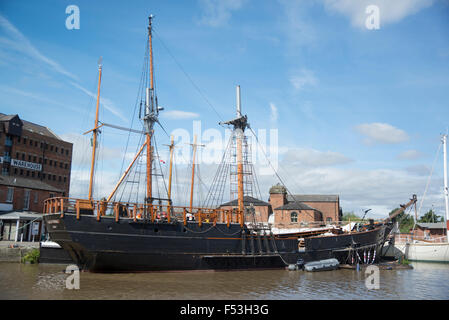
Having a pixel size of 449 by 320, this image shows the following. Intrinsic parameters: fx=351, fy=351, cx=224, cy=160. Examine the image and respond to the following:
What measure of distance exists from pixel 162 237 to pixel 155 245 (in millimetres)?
651

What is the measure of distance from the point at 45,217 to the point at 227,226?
11.8m

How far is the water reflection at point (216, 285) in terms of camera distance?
16531 millimetres

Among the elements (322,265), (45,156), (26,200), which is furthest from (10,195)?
(322,265)

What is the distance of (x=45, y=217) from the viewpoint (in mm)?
21812

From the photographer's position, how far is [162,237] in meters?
22.5

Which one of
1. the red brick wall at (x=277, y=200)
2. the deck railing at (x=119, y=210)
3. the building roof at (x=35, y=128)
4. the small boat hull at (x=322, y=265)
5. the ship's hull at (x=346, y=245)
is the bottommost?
the small boat hull at (x=322, y=265)

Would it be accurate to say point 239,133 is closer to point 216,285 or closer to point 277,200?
point 216,285

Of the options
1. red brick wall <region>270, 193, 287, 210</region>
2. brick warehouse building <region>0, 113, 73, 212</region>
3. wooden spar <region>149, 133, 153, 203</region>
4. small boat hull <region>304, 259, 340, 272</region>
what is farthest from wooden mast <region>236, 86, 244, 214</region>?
red brick wall <region>270, 193, 287, 210</region>

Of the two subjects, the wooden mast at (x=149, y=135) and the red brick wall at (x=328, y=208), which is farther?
the red brick wall at (x=328, y=208)

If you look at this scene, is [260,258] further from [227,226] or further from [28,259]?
[28,259]

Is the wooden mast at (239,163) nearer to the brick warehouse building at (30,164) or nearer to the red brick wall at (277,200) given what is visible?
the brick warehouse building at (30,164)

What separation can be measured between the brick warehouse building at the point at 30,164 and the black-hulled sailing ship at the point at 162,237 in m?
17.2

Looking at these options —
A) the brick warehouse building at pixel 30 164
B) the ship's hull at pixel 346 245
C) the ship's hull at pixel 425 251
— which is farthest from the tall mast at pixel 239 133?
the brick warehouse building at pixel 30 164
